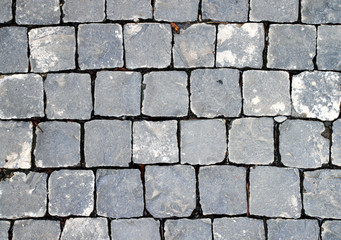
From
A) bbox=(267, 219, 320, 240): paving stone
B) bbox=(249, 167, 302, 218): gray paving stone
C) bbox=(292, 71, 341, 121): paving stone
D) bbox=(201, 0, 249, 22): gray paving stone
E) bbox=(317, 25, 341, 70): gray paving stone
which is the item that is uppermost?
bbox=(201, 0, 249, 22): gray paving stone

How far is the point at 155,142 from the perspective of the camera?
2896mm

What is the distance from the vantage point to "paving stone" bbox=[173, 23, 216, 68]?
2.93 metres

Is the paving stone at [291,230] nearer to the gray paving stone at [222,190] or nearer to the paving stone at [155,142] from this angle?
the gray paving stone at [222,190]

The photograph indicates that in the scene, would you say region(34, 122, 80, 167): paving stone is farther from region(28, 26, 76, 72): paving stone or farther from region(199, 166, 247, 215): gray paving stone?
region(199, 166, 247, 215): gray paving stone

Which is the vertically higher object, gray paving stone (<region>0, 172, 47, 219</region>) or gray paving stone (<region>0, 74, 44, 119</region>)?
gray paving stone (<region>0, 74, 44, 119</region>)

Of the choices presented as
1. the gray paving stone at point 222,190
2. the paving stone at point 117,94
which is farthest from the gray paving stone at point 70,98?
the gray paving stone at point 222,190

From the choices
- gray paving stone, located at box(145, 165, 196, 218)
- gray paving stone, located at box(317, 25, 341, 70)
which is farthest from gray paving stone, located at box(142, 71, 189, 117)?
gray paving stone, located at box(317, 25, 341, 70)

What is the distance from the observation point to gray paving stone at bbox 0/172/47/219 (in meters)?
2.90

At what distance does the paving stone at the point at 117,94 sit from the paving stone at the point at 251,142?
884 mm

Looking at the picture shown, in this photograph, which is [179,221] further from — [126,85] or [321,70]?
[321,70]

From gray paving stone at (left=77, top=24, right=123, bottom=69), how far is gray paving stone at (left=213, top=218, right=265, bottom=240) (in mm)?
1640

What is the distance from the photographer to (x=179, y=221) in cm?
290

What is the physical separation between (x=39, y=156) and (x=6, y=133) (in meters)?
0.35

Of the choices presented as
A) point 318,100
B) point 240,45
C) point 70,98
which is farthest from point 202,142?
point 70,98
